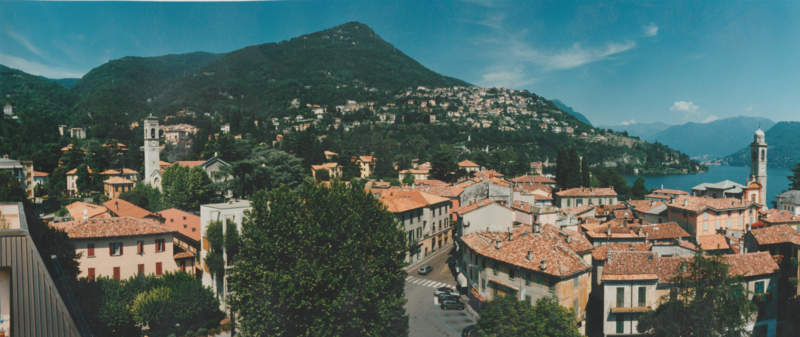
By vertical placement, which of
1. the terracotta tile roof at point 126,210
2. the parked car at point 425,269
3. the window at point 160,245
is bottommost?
the parked car at point 425,269

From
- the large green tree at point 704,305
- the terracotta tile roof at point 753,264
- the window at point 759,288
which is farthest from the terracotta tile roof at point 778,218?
the large green tree at point 704,305

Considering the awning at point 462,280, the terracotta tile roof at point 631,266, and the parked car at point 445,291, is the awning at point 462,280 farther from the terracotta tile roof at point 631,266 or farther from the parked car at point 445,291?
the terracotta tile roof at point 631,266

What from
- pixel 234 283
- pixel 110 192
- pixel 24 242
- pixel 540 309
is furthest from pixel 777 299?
pixel 110 192

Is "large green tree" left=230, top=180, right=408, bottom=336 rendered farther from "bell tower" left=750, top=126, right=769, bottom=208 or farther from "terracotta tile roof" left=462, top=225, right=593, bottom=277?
"bell tower" left=750, top=126, right=769, bottom=208

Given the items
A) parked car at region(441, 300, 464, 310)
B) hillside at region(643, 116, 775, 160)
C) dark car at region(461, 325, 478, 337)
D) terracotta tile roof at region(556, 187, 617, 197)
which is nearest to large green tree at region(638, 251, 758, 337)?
dark car at region(461, 325, 478, 337)

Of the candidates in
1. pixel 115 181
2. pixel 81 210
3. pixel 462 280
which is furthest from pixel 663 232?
pixel 115 181

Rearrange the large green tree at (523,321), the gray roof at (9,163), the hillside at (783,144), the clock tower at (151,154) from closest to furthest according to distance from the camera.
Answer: the large green tree at (523,321), the gray roof at (9,163), the hillside at (783,144), the clock tower at (151,154)
